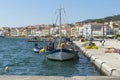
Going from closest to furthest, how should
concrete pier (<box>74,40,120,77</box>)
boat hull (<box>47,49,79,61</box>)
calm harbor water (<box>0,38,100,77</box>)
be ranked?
concrete pier (<box>74,40,120,77</box>) → calm harbor water (<box>0,38,100,77</box>) → boat hull (<box>47,49,79,61</box>)

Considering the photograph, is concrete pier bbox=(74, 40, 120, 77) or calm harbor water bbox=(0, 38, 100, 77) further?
calm harbor water bbox=(0, 38, 100, 77)

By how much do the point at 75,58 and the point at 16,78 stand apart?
79.3 feet

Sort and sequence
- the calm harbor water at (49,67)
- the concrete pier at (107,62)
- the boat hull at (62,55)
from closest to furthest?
1. the concrete pier at (107,62)
2. the calm harbor water at (49,67)
3. the boat hull at (62,55)

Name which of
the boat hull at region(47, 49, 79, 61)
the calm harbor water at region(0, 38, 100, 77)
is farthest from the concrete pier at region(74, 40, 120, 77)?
the boat hull at region(47, 49, 79, 61)

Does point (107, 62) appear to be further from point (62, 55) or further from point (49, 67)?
point (62, 55)

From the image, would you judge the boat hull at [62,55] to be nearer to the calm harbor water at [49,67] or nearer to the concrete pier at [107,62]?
the calm harbor water at [49,67]

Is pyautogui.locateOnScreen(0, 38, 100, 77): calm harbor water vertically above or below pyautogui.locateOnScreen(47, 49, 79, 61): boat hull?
below

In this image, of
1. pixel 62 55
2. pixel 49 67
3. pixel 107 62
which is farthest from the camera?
pixel 62 55

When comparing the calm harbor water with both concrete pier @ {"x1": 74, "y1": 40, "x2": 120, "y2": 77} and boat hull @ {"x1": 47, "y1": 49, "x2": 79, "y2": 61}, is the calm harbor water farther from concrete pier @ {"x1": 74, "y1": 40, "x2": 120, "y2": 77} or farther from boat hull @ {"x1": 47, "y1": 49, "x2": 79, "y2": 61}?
concrete pier @ {"x1": 74, "y1": 40, "x2": 120, "y2": 77}

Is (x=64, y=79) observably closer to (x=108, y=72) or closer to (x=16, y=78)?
(x=16, y=78)

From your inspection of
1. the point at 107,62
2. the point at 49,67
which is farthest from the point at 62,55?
the point at 107,62

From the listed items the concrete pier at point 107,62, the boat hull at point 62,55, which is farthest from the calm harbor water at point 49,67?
the concrete pier at point 107,62

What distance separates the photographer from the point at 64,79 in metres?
12.6

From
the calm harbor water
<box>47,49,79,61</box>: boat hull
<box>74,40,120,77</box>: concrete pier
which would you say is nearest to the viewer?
<box>74,40,120,77</box>: concrete pier
